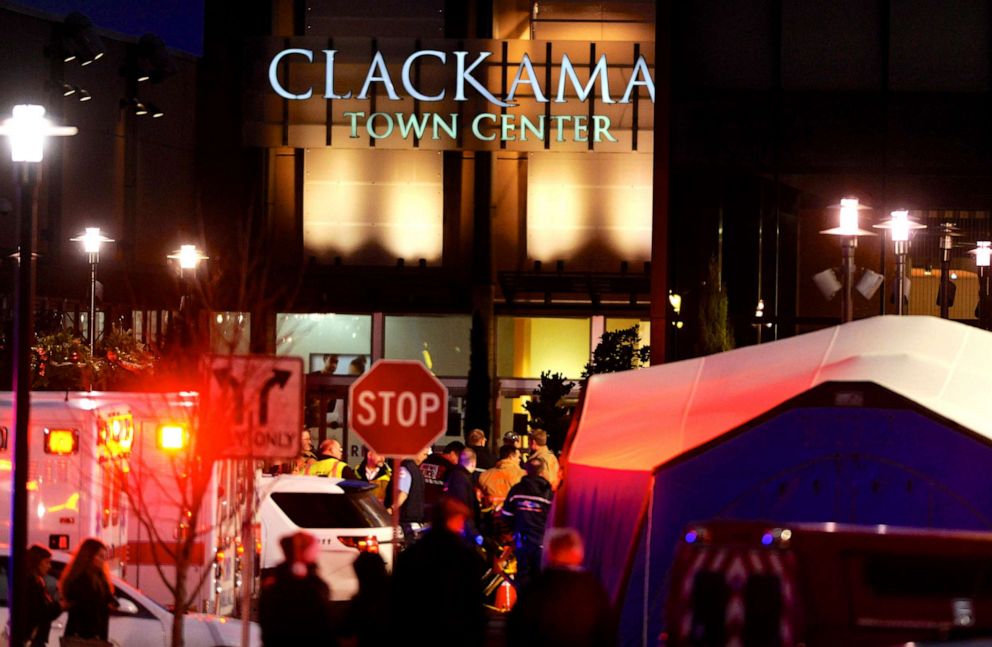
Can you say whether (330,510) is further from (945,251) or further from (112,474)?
(945,251)

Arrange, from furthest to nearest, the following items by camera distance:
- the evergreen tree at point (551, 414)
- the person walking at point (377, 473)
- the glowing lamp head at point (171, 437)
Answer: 1. the evergreen tree at point (551, 414)
2. the person walking at point (377, 473)
3. the glowing lamp head at point (171, 437)

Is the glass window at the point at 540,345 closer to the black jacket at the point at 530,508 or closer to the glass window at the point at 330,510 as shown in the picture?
the black jacket at the point at 530,508

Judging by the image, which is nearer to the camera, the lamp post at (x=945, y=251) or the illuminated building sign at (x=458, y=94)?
the lamp post at (x=945, y=251)

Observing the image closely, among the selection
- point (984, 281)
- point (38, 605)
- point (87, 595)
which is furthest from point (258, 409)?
point (984, 281)

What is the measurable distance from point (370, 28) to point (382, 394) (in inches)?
1403

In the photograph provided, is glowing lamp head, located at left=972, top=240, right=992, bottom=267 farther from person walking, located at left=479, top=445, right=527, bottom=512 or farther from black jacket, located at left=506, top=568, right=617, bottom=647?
black jacket, located at left=506, top=568, right=617, bottom=647

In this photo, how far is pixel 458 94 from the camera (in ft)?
148

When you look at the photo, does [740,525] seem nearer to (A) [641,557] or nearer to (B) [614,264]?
(A) [641,557]

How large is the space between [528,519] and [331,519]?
2208 millimetres

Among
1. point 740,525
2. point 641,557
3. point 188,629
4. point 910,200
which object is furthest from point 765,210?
point 740,525

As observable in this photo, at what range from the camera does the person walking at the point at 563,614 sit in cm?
920

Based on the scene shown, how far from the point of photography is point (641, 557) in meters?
14.5

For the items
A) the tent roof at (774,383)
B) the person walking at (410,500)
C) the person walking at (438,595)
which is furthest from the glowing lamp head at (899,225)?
the person walking at (438,595)

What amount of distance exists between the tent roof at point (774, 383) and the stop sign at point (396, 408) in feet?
8.06
